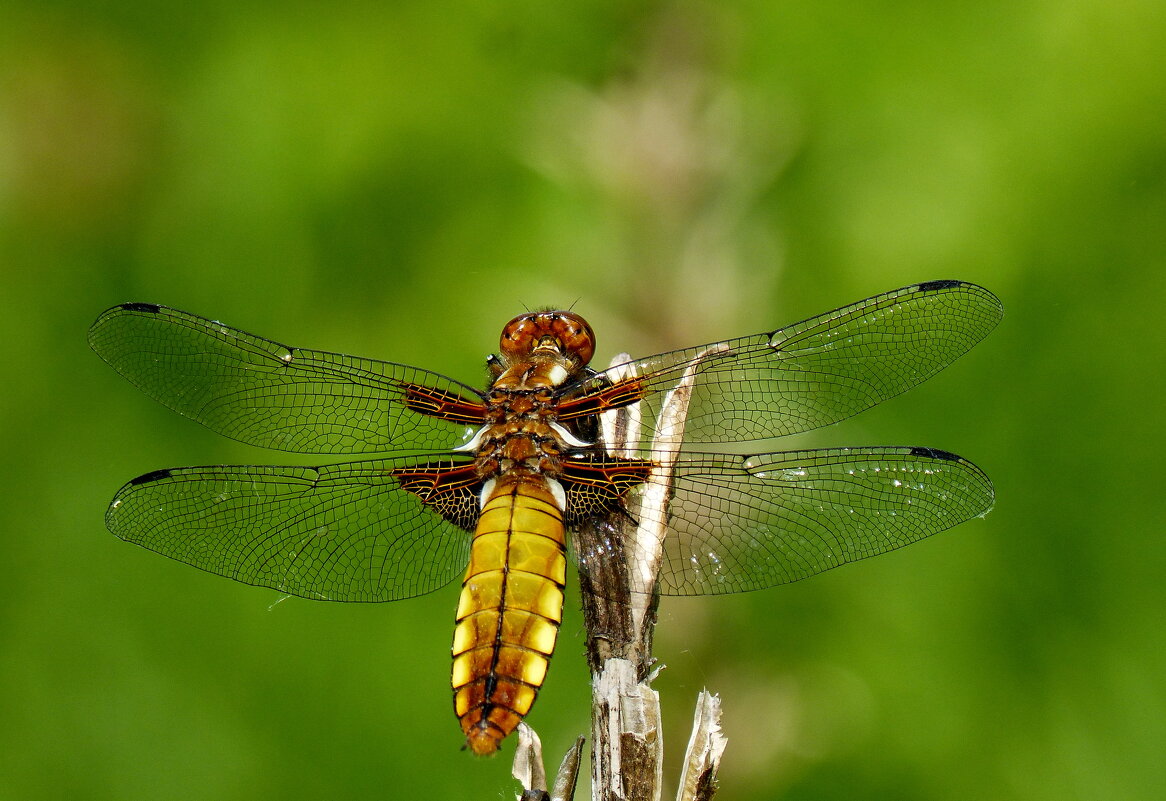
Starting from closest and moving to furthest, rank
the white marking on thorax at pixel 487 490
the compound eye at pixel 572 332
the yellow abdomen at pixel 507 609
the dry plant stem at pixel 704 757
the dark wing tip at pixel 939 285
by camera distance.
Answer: the dry plant stem at pixel 704 757, the yellow abdomen at pixel 507 609, the dark wing tip at pixel 939 285, the white marking on thorax at pixel 487 490, the compound eye at pixel 572 332

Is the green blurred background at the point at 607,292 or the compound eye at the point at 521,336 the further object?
the compound eye at the point at 521,336

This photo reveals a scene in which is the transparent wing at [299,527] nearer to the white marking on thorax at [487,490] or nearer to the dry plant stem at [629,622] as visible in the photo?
the white marking on thorax at [487,490]

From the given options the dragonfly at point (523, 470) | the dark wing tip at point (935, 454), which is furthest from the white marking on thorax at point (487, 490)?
the dark wing tip at point (935, 454)

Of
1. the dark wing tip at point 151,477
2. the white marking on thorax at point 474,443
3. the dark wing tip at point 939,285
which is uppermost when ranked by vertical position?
the dark wing tip at point 939,285

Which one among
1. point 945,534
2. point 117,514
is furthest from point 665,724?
point 117,514

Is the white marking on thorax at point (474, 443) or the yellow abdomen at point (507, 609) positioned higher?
the white marking on thorax at point (474, 443)

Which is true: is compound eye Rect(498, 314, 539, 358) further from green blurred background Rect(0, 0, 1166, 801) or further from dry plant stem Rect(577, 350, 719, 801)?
dry plant stem Rect(577, 350, 719, 801)

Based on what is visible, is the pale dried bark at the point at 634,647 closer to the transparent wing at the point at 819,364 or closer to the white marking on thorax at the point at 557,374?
the transparent wing at the point at 819,364

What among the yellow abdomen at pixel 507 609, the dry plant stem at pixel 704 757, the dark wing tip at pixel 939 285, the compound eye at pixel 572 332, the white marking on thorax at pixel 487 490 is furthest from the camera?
the compound eye at pixel 572 332

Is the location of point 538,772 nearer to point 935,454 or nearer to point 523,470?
point 523,470

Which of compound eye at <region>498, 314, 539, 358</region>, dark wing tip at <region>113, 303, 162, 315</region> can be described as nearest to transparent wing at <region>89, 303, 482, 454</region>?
dark wing tip at <region>113, 303, 162, 315</region>
